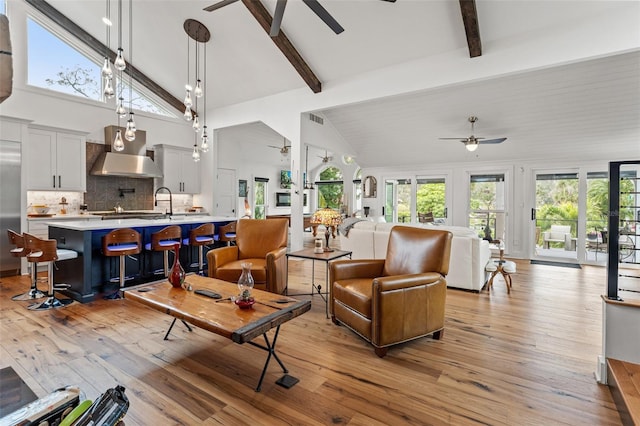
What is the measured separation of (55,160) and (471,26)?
7.23 metres

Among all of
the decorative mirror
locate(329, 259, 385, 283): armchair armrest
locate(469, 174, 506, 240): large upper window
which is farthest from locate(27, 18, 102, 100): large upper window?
locate(469, 174, 506, 240): large upper window

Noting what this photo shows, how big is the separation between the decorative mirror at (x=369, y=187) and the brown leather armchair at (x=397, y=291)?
6.49 meters

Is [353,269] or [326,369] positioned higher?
[353,269]

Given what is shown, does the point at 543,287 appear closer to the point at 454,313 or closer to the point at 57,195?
the point at 454,313

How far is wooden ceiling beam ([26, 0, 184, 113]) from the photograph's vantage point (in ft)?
19.6

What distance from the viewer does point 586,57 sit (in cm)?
403

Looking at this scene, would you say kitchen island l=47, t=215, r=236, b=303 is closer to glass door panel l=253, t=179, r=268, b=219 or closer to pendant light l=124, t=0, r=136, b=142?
pendant light l=124, t=0, r=136, b=142

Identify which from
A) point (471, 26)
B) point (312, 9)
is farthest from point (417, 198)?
point (312, 9)

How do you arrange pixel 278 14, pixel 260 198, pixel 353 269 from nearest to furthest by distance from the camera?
pixel 353 269, pixel 278 14, pixel 260 198

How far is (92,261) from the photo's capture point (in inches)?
164

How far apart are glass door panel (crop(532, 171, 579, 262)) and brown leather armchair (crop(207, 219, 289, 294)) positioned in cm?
641

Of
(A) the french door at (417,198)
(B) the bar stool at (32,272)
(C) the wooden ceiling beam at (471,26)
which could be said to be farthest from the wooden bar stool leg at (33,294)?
(A) the french door at (417,198)

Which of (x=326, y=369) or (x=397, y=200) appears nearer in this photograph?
(x=326, y=369)

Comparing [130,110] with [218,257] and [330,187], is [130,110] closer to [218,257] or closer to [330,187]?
[218,257]
